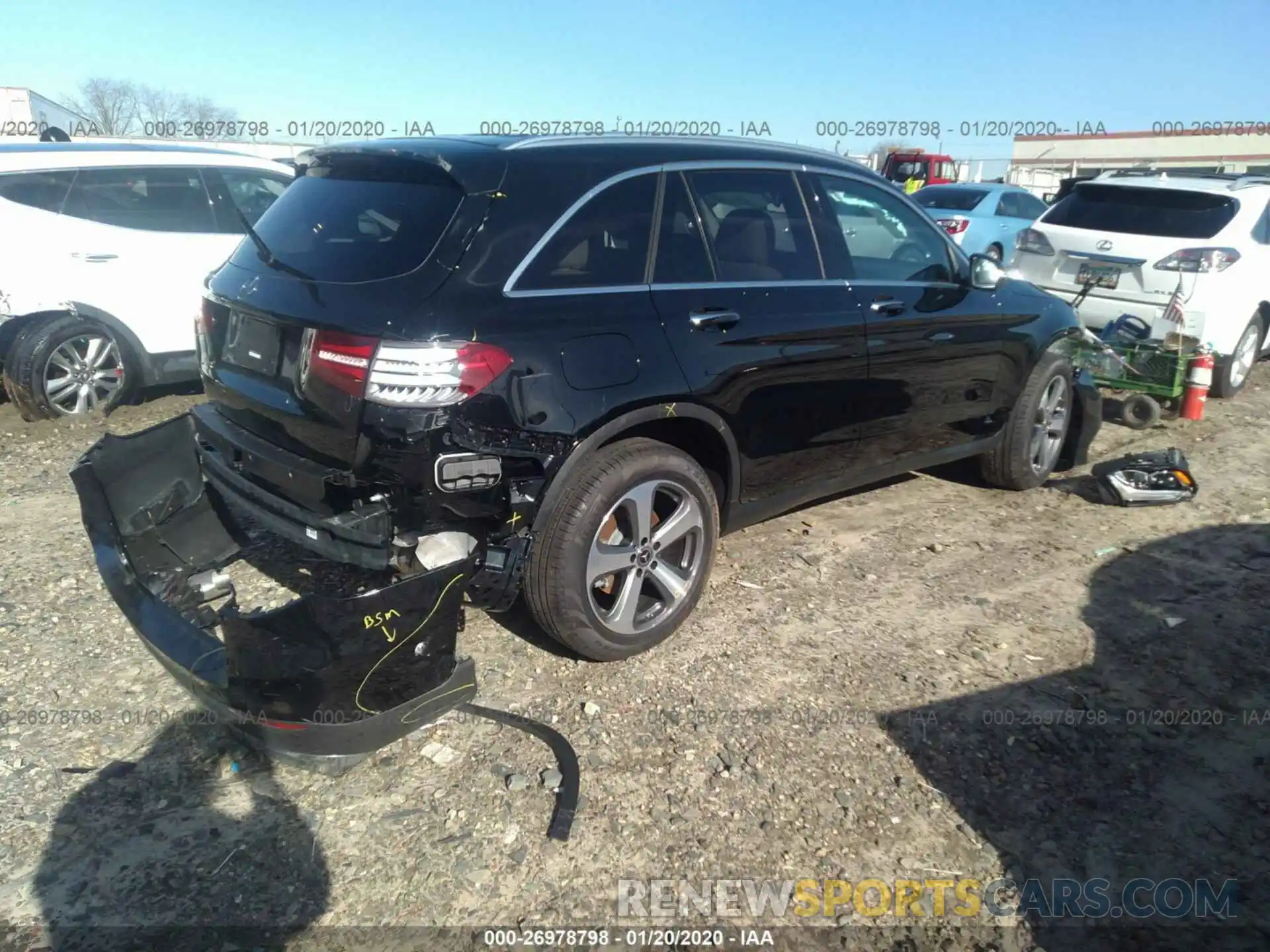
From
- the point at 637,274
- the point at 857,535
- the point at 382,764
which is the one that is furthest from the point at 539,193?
the point at 857,535

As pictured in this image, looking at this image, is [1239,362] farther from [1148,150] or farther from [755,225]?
[1148,150]

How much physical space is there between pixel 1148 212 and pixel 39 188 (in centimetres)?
853

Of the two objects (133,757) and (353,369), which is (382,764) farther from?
(353,369)

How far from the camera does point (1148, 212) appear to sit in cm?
764

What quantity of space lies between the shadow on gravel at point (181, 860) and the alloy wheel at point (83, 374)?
433cm

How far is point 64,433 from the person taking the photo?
20.4 feet

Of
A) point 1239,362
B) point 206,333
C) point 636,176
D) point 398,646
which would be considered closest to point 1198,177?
point 1239,362

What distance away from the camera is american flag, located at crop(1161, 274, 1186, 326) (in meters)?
7.03

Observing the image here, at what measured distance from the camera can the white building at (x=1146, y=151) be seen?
40219 mm

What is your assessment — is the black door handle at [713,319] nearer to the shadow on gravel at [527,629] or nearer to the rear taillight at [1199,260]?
the shadow on gravel at [527,629]

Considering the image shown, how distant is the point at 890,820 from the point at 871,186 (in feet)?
9.68

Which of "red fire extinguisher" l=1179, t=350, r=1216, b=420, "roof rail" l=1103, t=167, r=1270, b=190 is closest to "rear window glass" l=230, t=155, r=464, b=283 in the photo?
"red fire extinguisher" l=1179, t=350, r=1216, b=420

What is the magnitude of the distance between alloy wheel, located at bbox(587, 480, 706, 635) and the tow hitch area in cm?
50

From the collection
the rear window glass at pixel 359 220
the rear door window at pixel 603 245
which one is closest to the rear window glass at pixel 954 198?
the rear door window at pixel 603 245
